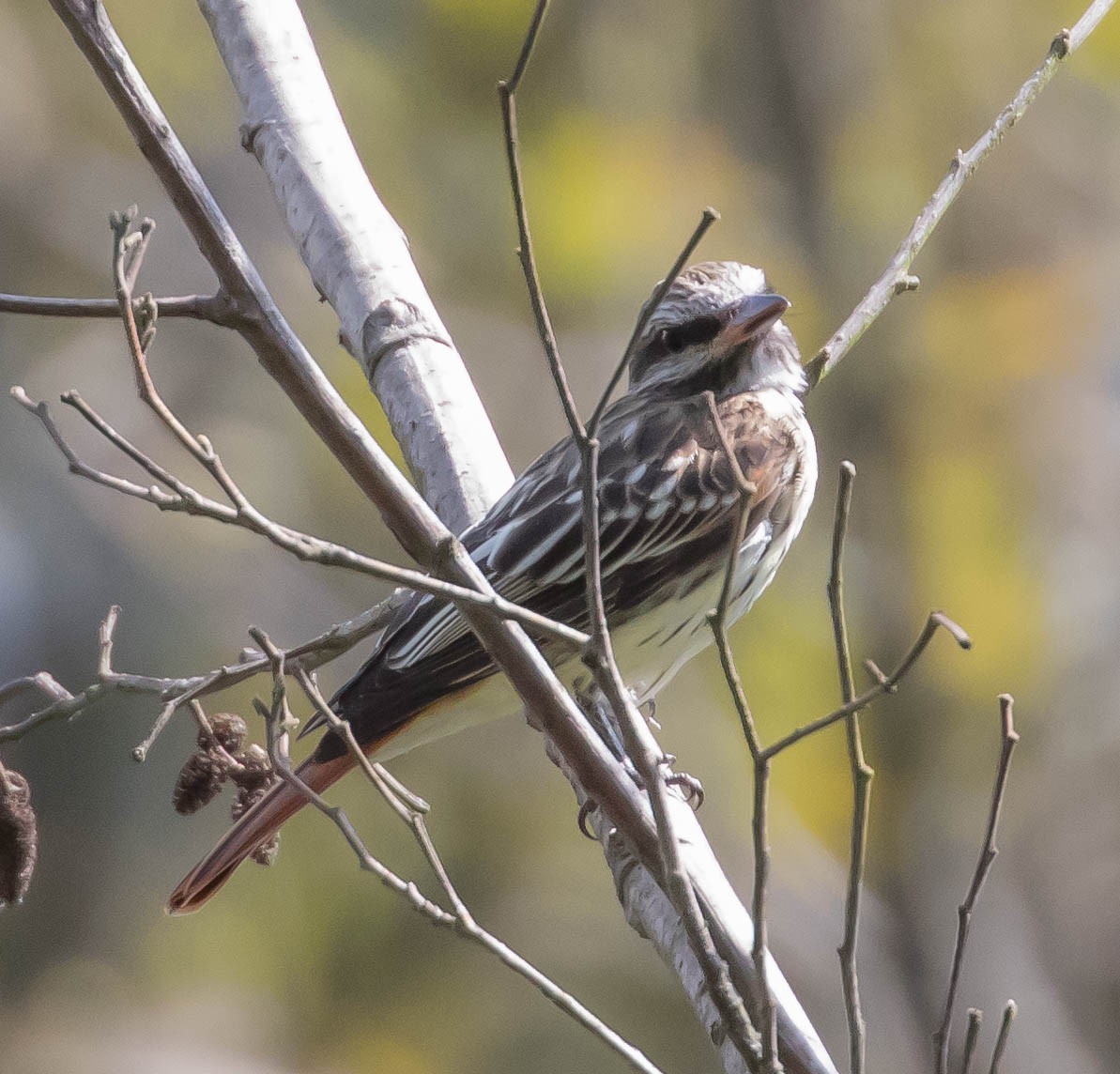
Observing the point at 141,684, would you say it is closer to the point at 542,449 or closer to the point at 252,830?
the point at 252,830

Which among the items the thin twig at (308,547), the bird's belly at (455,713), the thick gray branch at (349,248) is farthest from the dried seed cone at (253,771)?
the thin twig at (308,547)

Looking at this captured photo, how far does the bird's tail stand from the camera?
411 centimetres

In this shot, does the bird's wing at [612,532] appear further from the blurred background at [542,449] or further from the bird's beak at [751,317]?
the blurred background at [542,449]

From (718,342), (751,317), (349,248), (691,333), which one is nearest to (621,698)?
(349,248)

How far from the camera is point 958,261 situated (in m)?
12.0

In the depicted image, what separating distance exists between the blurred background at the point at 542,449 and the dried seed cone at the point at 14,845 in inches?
267

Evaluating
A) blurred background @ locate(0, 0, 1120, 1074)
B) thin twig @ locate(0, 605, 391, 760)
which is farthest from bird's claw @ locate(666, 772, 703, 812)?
blurred background @ locate(0, 0, 1120, 1074)

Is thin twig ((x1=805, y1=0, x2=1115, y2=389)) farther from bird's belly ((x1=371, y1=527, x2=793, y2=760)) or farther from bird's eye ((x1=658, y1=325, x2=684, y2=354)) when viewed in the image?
bird's eye ((x1=658, y1=325, x2=684, y2=354))

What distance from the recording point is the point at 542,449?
36.9ft

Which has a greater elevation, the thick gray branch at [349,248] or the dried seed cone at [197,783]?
the thick gray branch at [349,248]

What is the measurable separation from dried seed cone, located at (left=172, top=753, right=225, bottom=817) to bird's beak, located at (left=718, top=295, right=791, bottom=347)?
227 cm

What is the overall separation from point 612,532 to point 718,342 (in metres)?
0.80

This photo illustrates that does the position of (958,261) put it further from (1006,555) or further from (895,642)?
(895,642)

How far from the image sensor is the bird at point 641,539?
437cm
